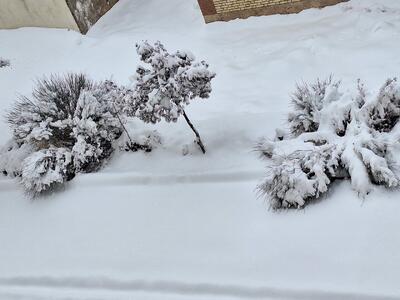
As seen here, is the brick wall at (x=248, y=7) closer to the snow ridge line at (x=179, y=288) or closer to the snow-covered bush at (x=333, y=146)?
the snow-covered bush at (x=333, y=146)

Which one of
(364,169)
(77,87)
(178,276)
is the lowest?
(178,276)

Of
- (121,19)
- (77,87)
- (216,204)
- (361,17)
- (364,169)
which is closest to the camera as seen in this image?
(364,169)

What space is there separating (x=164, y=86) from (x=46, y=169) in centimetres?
234

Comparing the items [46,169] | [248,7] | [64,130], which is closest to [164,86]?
[64,130]

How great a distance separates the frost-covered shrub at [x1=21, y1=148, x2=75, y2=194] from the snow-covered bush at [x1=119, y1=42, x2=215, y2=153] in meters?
1.54

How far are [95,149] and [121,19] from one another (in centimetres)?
612

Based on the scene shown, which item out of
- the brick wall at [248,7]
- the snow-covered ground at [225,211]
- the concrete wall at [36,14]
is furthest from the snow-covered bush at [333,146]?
the concrete wall at [36,14]

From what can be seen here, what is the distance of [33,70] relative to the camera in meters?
11.4

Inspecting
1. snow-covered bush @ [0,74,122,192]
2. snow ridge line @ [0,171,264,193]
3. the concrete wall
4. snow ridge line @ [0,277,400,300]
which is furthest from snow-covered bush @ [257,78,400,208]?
the concrete wall

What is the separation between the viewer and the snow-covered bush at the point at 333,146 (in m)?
5.61

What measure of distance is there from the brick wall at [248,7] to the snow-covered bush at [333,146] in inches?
165

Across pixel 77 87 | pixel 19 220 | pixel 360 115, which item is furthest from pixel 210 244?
pixel 77 87

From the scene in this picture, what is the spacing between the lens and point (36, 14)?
12523mm

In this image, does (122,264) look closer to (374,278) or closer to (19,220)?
(19,220)
